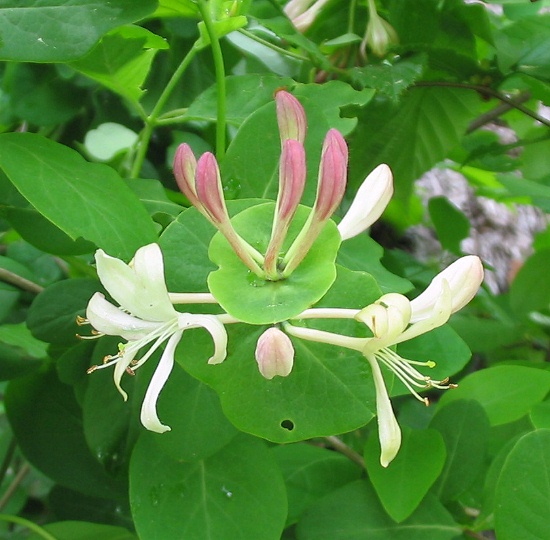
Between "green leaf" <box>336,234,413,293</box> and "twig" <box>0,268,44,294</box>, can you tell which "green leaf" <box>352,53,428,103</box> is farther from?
"twig" <box>0,268,44,294</box>

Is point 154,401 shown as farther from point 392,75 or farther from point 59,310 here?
point 392,75

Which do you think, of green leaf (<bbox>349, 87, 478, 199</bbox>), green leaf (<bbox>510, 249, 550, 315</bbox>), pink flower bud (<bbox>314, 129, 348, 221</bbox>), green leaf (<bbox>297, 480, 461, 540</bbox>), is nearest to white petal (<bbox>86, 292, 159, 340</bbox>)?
pink flower bud (<bbox>314, 129, 348, 221</bbox>)

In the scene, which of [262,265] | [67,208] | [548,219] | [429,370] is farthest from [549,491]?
[548,219]

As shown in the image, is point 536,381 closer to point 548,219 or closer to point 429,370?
point 429,370

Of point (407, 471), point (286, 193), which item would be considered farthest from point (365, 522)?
point (286, 193)

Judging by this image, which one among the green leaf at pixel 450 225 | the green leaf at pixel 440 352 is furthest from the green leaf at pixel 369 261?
the green leaf at pixel 450 225
